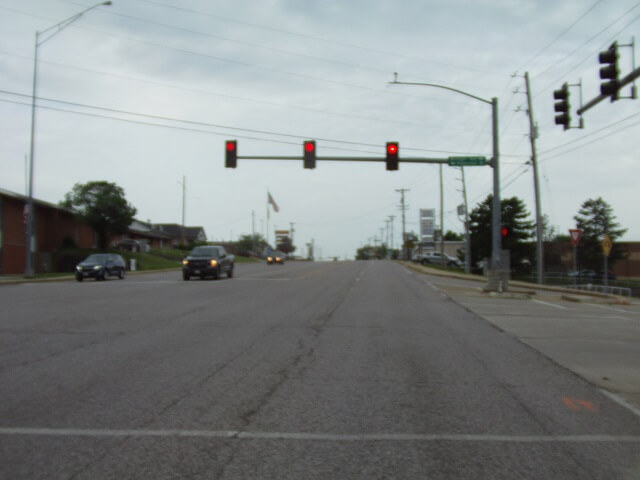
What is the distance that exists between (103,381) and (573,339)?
29.5 ft

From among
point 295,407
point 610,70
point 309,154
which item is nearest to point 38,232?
point 309,154

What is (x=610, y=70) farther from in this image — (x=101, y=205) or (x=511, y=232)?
(x=511, y=232)

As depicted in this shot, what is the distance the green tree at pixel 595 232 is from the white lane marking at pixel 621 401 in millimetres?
75193

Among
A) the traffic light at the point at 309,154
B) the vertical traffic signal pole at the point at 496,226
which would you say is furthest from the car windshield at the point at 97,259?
the vertical traffic signal pole at the point at 496,226

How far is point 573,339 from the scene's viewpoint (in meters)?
Answer: 11.8

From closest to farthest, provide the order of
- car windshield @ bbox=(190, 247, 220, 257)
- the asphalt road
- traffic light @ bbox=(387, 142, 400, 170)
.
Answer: the asphalt road → traffic light @ bbox=(387, 142, 400, 170) → car windshield @ bbox=(190, 247, 220, 257)

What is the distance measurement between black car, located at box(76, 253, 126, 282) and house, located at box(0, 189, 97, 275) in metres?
7.55

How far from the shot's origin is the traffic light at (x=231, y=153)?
24672 millimetres

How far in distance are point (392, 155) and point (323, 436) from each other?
19954mm

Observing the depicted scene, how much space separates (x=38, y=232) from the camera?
155 feet

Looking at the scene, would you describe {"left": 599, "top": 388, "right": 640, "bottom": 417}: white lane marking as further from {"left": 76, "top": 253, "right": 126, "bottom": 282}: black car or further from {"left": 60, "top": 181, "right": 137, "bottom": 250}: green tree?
{"left": 60, "top": 181, "right": 137, "bottom": 250}: green tree

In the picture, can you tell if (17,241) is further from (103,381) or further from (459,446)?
(459,446)

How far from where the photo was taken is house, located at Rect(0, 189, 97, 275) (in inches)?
1606

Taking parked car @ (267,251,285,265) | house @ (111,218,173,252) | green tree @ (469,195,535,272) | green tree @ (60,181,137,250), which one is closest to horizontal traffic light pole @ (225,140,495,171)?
green tree @ (60,181,137,250)
